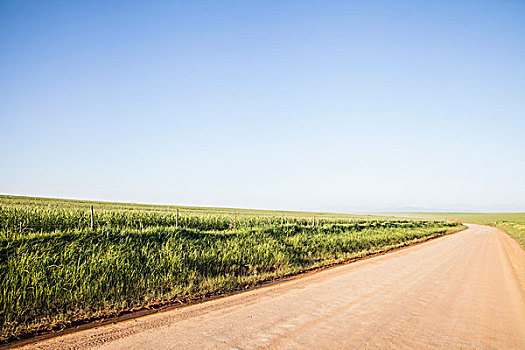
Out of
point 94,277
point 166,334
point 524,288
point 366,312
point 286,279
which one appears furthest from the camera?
point 286,279

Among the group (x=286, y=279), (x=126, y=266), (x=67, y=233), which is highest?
(x=67, y=233)

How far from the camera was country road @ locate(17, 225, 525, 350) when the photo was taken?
187 inches

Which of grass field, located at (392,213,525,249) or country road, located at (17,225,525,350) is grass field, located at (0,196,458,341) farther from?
grass field, located at (392,213,525,249)

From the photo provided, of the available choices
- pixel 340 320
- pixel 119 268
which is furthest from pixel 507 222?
pixel 119 268

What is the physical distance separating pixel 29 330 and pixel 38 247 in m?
3.03

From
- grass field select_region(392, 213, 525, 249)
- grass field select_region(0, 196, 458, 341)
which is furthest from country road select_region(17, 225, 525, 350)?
grass field select_region(392, 213, 525, 249)

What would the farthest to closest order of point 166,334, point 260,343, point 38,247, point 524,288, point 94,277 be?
point 524,288 < point 38,247 < point 94,277 < point 166,334 < point 260,343

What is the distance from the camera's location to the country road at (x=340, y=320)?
4.74 meters

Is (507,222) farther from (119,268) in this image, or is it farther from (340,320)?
(119,268)

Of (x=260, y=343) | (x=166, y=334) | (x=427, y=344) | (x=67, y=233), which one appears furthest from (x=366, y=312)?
(x=67, y=233)

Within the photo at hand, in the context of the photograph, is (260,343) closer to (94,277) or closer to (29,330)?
(29,330)

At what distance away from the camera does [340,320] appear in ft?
18.8

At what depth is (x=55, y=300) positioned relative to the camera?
6.29 metres

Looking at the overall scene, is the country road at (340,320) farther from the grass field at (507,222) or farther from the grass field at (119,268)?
the grass field at (507,222)
